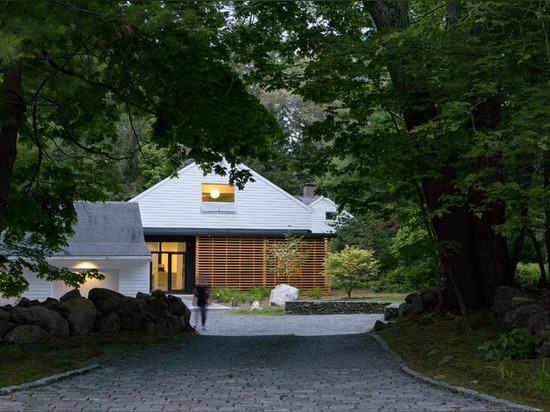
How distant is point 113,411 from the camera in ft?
23.9

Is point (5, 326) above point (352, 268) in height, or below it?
below

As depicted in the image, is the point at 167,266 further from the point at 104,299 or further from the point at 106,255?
the point at 104,299

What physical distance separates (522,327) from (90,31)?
7.79m

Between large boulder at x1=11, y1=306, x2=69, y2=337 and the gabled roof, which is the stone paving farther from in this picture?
the gabled roof

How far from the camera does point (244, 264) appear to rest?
124 feet

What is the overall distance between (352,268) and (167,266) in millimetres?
9748

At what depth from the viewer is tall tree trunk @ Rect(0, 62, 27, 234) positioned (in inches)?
464

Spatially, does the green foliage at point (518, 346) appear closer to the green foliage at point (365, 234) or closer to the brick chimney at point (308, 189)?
the green foliage at point (365, 234)

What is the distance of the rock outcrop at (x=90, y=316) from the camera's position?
13.5 m

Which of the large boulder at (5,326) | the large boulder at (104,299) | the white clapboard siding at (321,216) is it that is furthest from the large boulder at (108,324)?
the white clapboard siding at (321,216)

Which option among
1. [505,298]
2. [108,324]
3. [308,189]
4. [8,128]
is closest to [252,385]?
[8,128]

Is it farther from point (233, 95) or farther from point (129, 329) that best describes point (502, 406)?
point (129, 329)

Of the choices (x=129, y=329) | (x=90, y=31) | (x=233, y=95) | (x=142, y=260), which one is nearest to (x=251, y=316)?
(x=142, y=260)

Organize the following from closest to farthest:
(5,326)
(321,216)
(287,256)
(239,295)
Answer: (5,326) < (239,295) < (287,256) < (321,216)
